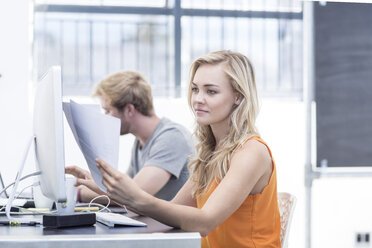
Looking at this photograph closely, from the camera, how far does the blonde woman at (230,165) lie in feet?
4.98

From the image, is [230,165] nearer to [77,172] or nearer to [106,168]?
[106,168]

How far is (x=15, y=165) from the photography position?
3.70 meters

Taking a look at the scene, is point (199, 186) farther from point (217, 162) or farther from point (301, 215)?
point (301, 215)

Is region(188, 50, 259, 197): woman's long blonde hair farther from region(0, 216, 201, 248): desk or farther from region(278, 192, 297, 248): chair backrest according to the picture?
region(0, 216, 201, 248): desk

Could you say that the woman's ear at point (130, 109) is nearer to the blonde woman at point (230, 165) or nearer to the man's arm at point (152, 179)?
the man's arm at point (152, 179)

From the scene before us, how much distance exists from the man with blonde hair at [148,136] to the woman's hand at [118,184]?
974mm

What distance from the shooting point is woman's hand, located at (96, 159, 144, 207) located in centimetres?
127

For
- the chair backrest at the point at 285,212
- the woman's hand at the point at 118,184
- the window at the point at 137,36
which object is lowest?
the chair backrest at the point at 285,212

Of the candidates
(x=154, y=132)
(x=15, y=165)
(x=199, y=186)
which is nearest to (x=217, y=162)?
(x=199, y=186)

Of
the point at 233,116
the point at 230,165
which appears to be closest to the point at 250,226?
the point at 230,165

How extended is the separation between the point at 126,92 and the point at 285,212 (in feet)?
3.70

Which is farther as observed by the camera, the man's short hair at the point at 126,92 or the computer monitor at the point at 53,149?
the man's short hair at the point at 126,92

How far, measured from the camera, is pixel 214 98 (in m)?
1.72

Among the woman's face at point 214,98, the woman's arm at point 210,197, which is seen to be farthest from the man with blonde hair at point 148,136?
the woman's arm at point 210,197
